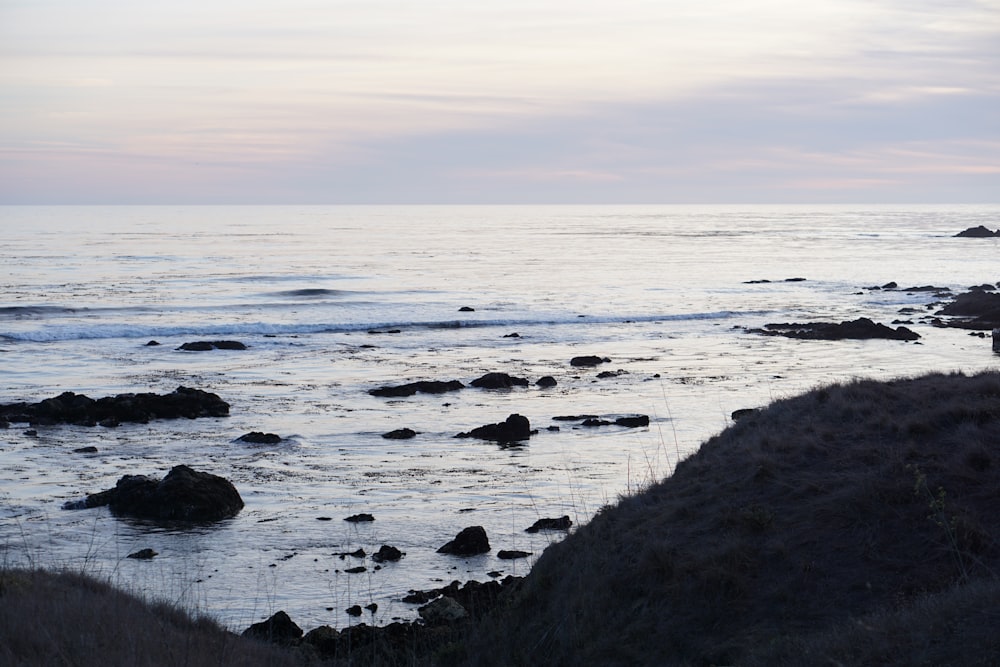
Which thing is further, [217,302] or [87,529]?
[217,302]

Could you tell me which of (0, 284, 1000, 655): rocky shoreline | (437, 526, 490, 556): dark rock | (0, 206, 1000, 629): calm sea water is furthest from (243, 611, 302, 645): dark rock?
(437, 526, 490, 556): dark rock

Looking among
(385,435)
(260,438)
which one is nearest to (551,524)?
(385,435)

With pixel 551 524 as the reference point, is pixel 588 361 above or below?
below

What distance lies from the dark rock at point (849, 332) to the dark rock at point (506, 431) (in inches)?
886

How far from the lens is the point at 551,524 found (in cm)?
1445

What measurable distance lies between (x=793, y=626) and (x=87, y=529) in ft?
37.6

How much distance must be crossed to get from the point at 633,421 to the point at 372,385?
10.3 meters

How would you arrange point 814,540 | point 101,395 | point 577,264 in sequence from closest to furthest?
point 814,540
point 101,395
point 577,264

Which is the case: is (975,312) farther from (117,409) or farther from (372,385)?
(117,409)

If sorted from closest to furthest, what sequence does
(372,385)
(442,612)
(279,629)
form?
(279,629), (442,612), (372,385)

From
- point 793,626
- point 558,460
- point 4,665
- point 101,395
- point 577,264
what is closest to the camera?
point 4,665

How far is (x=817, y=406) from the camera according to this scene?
39.2ft

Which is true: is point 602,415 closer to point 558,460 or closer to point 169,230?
point 558,460

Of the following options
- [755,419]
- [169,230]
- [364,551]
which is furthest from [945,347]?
[169,230]
